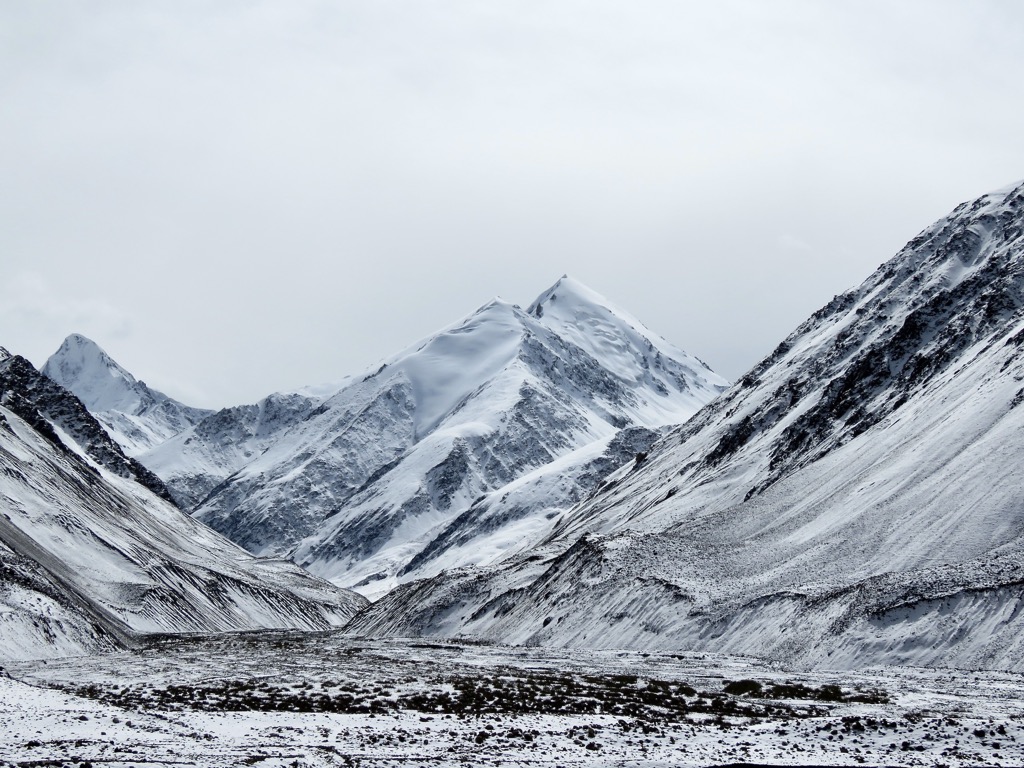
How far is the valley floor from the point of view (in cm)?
3612

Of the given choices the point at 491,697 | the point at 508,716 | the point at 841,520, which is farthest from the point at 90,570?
the point at 508,716

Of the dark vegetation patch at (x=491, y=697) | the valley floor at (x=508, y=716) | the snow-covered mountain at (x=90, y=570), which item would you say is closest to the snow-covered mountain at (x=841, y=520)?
the valley floor at (x=508, y=716)

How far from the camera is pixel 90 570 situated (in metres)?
134

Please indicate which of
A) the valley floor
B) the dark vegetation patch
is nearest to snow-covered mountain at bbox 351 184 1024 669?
the valley floor

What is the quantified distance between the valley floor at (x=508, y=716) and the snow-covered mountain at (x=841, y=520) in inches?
329

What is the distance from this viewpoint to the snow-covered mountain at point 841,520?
70.3 metres

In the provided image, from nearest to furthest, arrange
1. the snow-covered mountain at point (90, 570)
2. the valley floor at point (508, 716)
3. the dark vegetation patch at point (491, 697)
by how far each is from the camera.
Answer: the valley floor at point (508, 716)
the dark vegetation patch at point (491, 697)
the snow-covered mountain at point (90, 570)

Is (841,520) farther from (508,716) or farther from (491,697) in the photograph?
(508,716)

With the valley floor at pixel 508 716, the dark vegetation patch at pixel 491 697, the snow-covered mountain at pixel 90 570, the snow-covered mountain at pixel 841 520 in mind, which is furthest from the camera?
the snow-covered mountain at pixel 90 570

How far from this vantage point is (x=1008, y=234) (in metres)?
157

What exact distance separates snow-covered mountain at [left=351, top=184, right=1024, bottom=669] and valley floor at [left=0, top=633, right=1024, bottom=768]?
835 centimetres

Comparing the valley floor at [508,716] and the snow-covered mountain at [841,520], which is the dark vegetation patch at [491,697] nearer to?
the valley floor at [508,716]

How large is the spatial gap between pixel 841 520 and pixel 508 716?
5319 centimetres

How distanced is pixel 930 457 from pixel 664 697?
157 ft
